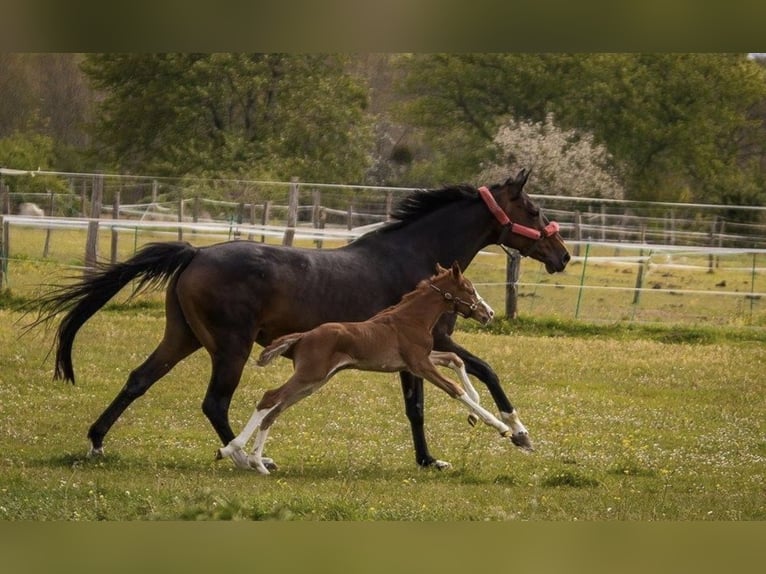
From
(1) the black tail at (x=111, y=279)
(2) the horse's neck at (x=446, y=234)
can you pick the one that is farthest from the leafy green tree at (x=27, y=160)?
(2) the horse's neck at (x=446, y=234)

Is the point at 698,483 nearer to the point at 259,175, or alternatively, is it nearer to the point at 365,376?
the point at 365,376

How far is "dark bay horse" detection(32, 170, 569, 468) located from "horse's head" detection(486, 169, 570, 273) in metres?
0.01

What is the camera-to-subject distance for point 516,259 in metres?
19.7

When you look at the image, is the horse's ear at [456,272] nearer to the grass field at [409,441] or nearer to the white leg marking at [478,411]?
the white leg marking at [478,411]

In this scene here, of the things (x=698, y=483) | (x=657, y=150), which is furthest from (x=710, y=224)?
(x=698, y=483)

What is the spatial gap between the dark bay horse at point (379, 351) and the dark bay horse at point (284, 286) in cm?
51

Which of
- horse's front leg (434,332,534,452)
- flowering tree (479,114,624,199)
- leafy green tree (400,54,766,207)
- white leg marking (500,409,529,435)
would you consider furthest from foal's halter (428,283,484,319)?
leafy green tree (400,54,766,207)

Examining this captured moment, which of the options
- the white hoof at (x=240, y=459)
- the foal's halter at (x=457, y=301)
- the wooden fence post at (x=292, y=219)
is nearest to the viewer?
the white hoof at (x=240, y=459)

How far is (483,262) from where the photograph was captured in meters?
29.2

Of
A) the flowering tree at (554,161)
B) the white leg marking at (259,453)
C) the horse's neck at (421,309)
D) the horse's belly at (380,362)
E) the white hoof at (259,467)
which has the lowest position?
the white hoof at (259,467)

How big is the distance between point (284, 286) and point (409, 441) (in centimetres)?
206

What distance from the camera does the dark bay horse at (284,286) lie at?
350 inches

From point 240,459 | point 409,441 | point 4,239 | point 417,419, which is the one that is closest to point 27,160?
point 4,239

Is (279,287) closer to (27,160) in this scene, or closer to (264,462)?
(264,462)
